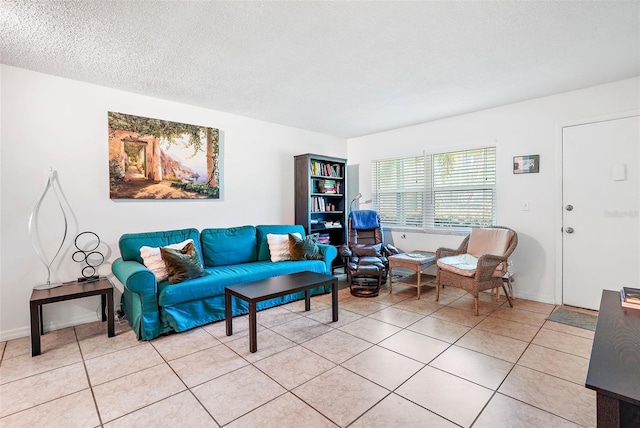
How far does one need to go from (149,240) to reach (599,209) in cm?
492

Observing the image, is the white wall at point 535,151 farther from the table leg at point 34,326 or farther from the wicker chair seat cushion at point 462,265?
the table leg at point 34,326

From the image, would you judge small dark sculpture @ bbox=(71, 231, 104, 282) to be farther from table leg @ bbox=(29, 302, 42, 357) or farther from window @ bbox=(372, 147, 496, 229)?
window @ bbox=(372, 147, 496, 229)

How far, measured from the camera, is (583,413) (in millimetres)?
1725

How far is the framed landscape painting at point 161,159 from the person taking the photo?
3313mm

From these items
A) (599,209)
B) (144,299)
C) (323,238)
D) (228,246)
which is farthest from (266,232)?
(599,209)

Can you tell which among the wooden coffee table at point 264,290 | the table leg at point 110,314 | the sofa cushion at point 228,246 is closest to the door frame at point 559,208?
the wooden coffee table at point 264,290

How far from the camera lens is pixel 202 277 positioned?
10.2 ft

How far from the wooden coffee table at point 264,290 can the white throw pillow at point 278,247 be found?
698mm

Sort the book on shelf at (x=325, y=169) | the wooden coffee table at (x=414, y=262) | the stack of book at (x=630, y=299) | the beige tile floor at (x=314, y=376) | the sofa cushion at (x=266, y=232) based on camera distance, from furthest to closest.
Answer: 1. the book on shelf at (x=325, y=169)
2. the sofa cushion at (x=266, y=232)
3. the wooden coffee table at (x=414, y=262)
4. the stack of book at (x=630, y=299)
5. the beige tile floor at (x=314, y=376)

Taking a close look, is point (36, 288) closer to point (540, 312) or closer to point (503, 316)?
point (503, 316)

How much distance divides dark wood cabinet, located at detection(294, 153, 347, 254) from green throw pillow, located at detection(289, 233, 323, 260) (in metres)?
0.64

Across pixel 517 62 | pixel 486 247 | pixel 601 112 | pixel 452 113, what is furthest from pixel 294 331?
pixel 601 112

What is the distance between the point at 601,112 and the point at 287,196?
13.2ft

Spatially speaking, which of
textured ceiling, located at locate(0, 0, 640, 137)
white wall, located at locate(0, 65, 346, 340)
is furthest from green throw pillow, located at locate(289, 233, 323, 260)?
textured ceiling, located at locate(0, 0, 640, 137)
